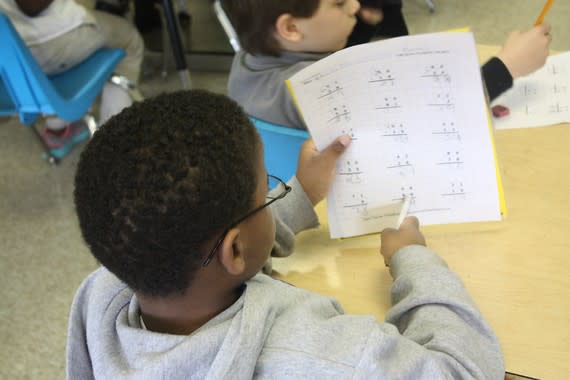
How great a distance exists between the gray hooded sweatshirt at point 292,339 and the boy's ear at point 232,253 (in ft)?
0.11

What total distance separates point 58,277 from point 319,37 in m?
1.18

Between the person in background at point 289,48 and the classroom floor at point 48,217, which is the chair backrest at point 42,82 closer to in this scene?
the classroom floor at point 48,217

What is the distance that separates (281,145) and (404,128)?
30cm

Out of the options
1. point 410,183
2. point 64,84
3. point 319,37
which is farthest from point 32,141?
point 410,183

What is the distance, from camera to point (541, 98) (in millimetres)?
1054

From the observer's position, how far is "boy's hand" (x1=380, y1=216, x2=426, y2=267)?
78cm

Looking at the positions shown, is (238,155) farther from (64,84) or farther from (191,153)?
(64,84)

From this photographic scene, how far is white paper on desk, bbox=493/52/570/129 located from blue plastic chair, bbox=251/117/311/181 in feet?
1.31

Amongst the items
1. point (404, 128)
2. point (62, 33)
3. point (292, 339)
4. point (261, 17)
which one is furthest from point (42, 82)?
point (292, 339)

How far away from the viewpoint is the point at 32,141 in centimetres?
218

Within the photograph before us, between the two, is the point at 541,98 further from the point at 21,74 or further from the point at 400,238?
the point at 21,74

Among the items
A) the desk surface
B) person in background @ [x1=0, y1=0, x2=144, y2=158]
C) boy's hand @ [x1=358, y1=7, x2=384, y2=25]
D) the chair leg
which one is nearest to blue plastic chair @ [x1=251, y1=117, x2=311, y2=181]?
the desk surface

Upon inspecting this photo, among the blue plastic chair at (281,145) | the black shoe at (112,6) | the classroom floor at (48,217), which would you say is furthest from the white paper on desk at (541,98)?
the black shoe at (112,6)

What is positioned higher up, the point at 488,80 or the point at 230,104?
the point at 230,104
